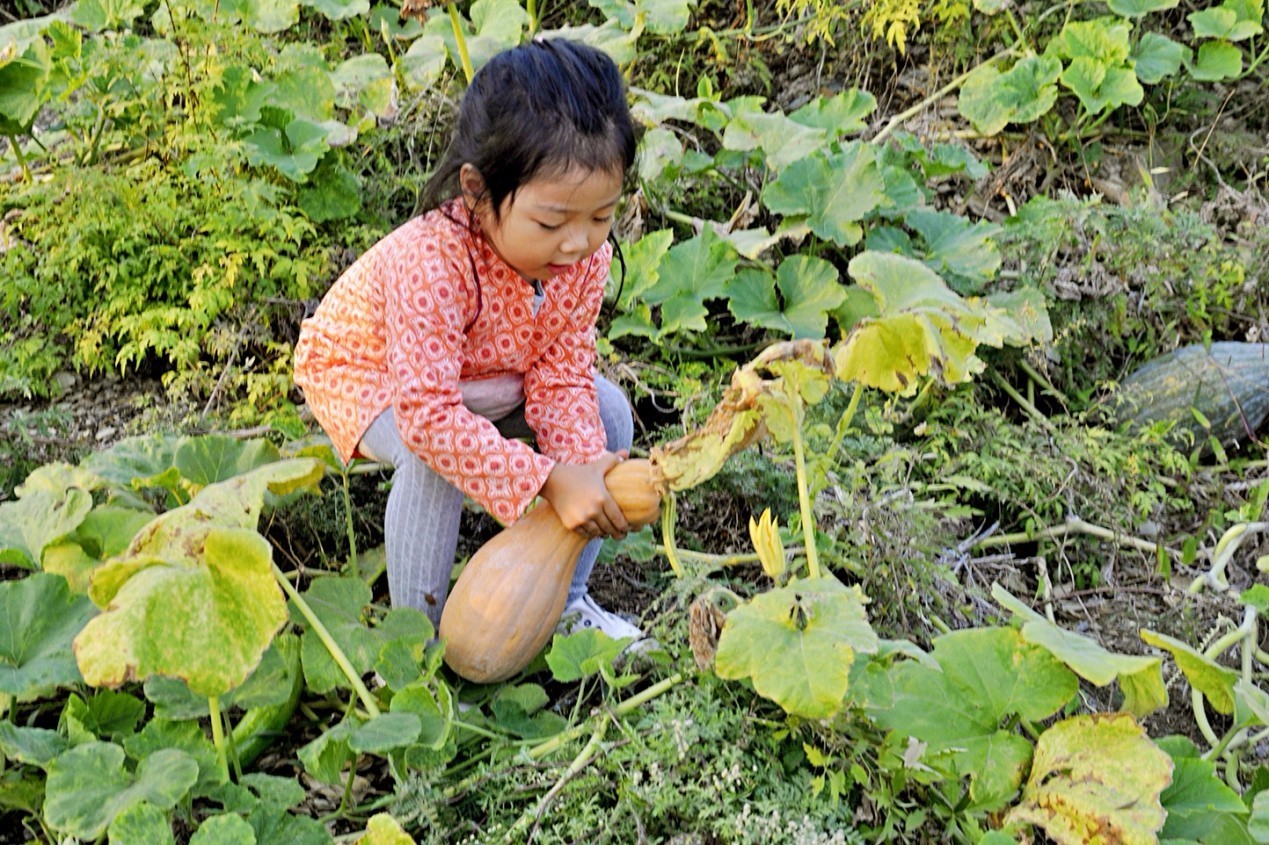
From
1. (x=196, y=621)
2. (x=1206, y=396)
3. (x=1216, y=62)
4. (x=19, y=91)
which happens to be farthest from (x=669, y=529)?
(x=1216, y=62)

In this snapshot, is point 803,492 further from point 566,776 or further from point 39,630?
point 39,630

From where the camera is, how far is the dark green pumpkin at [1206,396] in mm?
3148

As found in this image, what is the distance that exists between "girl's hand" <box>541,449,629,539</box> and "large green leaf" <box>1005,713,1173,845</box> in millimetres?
757

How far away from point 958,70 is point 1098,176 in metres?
0.57

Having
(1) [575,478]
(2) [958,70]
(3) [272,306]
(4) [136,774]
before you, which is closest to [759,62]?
(2) [958,70]

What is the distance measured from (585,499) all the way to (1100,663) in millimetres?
843

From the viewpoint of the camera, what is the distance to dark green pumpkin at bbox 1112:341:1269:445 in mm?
3148

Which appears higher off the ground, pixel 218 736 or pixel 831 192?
pixel 831 192

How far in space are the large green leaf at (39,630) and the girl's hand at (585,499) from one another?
79cm

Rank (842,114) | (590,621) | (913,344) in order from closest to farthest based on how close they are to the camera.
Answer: (913,344) < (590,621) < (842,114)

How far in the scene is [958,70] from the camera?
4.06 metres

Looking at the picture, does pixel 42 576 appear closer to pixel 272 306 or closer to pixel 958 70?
pixel 272 306

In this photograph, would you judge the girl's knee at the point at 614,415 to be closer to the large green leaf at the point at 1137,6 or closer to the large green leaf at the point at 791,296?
the large green leaf at the point at 791,296

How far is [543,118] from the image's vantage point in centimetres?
202
